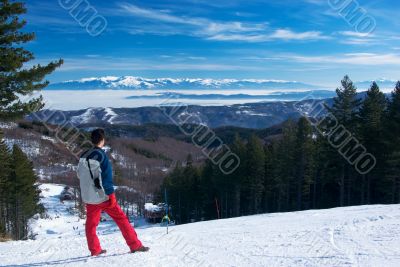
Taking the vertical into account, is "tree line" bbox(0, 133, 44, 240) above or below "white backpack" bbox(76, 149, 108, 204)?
below

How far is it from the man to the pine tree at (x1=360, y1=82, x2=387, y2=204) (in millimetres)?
31878

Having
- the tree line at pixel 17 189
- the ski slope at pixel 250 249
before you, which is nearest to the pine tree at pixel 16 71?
the ski slope at pixel 250 249

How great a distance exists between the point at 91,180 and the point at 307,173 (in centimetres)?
3957

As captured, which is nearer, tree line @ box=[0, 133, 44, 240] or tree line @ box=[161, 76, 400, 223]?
tree line @ box=[161, 76, 400, 223]

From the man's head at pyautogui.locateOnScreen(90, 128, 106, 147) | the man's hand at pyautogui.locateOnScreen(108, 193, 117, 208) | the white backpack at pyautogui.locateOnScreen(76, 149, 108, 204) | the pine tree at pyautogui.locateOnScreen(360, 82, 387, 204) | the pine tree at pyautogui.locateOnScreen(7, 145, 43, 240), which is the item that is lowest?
the pine tree at pyautogui.locateOnScreen(7, 145, 43, 240)

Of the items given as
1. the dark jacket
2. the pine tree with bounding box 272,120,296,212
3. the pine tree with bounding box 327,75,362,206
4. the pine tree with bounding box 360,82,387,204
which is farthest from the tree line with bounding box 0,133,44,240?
the dark jacket

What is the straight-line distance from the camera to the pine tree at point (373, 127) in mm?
35000

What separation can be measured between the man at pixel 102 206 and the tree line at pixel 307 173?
18301mm

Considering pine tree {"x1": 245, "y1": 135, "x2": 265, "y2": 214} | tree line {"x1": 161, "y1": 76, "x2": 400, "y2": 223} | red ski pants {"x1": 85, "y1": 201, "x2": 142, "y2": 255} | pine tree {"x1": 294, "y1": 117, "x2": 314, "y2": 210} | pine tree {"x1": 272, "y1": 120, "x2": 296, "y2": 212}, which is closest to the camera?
red ski pants {"x1": 85, "y1": 201, "x2": 142, "y2": 255}

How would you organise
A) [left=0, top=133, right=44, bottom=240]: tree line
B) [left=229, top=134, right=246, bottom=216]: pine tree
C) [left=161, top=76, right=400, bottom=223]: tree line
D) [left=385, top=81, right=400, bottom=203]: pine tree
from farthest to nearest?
[left=229, top=134, right=246, bottom=216]: pine tree, [left=0, top=133, right=44, bottom=240]: tree line, [left=161, top=76, right=400, bottom=223]: tree line, [left=385, top=81, right=400, bottom=203]: pine tree

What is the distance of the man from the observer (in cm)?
655

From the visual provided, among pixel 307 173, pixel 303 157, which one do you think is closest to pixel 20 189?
pixel 303 157

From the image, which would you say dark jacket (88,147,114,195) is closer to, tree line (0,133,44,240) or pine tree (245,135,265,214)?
tree line (0,133,44,240)

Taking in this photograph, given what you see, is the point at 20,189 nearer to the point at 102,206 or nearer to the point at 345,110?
the point at 345,110
